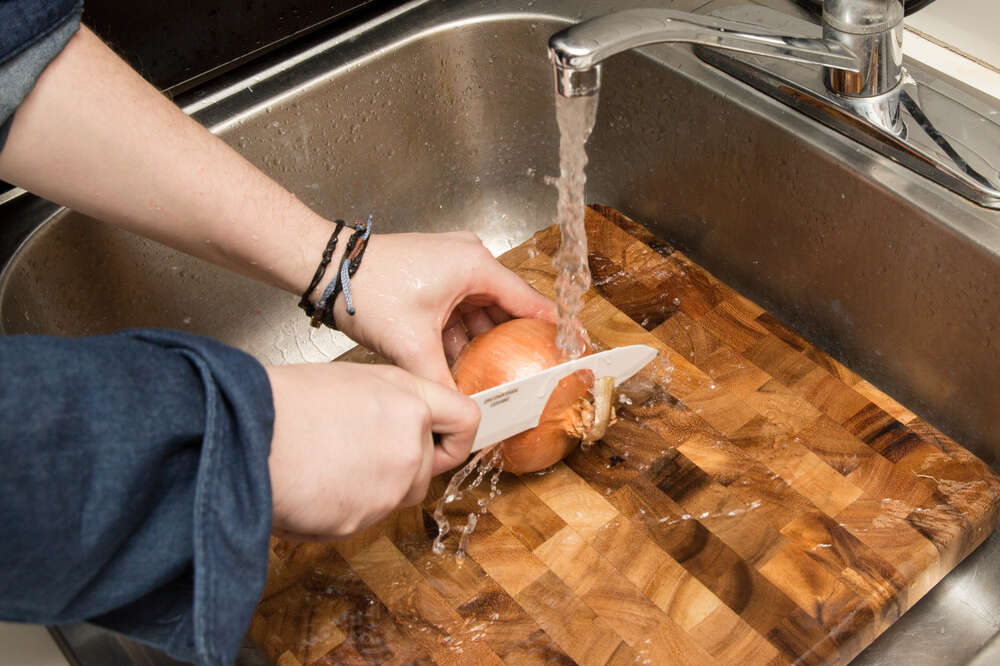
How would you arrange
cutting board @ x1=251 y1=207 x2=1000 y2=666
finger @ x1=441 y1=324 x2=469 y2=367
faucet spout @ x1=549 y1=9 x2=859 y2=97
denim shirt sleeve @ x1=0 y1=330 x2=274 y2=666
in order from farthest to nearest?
1. finger @ x1=441 y1=324 x2=469 y2=367
2. cutting board @ x1=251 y1=207 x2=1000 y2=666
3. faucet spout @ x1=549 y1=9 x2=859 y2=97
4. denim shirt sleeve @ x1=0 y1=330 x2=274 y2=666

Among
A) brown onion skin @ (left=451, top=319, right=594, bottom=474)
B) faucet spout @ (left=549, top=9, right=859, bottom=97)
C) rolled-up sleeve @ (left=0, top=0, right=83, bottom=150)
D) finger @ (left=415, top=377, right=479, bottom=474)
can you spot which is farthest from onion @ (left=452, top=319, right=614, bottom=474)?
rolled-up sleeve @ (left=0, top=0, right=83, bottom=150)

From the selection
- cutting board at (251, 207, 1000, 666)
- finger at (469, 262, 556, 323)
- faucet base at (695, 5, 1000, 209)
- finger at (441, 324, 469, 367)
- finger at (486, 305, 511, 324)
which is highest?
faucet base at (695, 5, 1000, 209)

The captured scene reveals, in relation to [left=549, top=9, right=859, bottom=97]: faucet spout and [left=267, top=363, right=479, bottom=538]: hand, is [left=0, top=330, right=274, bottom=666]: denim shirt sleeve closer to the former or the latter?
[left=267, top=363, right=479, bottom=538]: hand

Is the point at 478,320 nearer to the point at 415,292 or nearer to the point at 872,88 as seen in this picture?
the point at 415,292

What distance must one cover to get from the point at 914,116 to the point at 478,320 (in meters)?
0.42

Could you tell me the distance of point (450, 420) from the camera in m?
0.68

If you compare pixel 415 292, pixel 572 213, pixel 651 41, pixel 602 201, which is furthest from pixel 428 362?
pixel 602 201

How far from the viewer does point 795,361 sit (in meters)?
0.93

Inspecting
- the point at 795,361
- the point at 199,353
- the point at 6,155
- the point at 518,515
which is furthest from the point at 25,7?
the point at 795,361

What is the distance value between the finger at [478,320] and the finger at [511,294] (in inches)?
1.1

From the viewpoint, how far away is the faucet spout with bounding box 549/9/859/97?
654 millimetres

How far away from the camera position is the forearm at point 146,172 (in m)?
0.74

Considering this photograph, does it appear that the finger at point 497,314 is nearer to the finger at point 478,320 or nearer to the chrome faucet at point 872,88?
the finger at point 478,320

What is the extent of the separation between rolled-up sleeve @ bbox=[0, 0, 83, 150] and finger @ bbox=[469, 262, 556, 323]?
1.21ft
